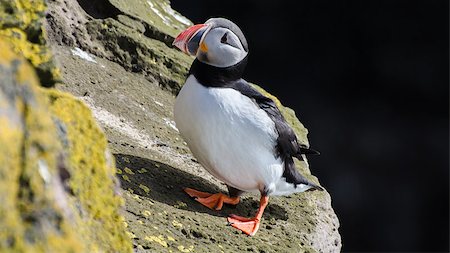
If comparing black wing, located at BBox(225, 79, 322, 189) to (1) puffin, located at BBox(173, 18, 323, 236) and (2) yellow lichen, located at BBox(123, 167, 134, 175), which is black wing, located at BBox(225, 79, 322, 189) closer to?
(1) puffin, located at BBox(173, 18, 323, 236)

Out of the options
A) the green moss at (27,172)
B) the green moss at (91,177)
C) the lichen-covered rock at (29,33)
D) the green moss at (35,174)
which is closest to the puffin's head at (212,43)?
the lichen-covered rock at (29,33)

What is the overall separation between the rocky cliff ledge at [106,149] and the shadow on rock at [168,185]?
1 centimetres

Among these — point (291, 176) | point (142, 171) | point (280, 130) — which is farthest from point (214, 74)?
point (291, 176)

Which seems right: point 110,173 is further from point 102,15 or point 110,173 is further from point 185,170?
point 102,15

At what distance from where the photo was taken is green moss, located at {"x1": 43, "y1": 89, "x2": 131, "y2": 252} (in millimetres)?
2445

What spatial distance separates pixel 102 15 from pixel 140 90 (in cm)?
64

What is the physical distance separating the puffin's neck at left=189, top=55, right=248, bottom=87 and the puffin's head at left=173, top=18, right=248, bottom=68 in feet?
0.07

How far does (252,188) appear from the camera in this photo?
181 inches

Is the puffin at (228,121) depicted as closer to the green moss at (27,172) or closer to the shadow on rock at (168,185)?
the shadow on rock at (168,185)

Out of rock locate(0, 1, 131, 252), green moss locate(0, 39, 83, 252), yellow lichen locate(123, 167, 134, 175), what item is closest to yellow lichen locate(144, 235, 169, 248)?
yellow lichen locate(123, 167, 134, 175)

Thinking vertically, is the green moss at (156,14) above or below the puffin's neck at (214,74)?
below

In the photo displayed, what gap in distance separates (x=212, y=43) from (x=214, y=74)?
14 centimetres

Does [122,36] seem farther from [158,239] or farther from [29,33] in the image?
[29,33]

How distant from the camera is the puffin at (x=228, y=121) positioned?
171 inches
